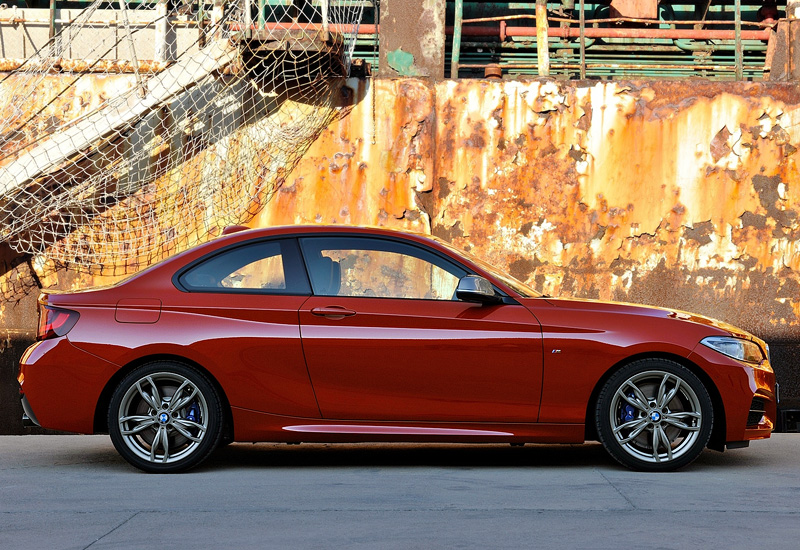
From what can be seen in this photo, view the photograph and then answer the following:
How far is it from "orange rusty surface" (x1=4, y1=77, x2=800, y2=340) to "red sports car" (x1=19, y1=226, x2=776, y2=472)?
320 cm

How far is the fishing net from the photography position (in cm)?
948

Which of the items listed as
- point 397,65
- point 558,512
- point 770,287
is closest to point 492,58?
point 397,65

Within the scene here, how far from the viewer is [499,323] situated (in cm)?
638

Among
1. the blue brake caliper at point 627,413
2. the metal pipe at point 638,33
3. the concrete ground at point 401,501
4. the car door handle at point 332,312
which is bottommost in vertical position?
the concrete ground at point 401,501

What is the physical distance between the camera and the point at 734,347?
256 inches

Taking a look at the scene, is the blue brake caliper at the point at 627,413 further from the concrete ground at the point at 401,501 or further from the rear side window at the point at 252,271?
Result: the rear side window at the point at 252,271

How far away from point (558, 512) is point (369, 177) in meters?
5.13

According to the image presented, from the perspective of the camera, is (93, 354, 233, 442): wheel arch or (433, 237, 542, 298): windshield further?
(433, 237, 542, 298): windshield

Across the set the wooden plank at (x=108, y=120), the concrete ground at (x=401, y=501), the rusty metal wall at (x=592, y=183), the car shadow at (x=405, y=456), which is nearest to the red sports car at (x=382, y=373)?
the concrete ground at (x=401, y=501)


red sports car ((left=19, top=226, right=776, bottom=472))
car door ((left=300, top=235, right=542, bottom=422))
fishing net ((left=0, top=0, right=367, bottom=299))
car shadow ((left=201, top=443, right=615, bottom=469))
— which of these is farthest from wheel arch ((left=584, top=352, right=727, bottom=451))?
fishing net ((left=0, top=0, right=367, bottom=299))

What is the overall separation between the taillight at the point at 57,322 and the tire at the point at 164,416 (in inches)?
19.0

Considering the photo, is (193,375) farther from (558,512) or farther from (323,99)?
(323,99)

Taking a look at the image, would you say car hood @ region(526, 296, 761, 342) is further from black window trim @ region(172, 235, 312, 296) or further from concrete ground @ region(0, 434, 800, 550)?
black window trim @ region(172, 235, 312, 296)

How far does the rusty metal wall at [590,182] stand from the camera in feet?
31.6
